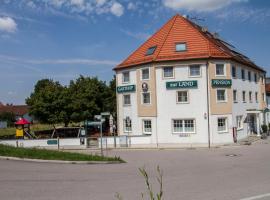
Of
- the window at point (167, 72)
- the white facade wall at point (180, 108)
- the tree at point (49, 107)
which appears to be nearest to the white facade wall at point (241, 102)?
the white facade wall at point (180, 108)

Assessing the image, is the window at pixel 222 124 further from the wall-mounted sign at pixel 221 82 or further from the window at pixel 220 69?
the window at pixel 220 69

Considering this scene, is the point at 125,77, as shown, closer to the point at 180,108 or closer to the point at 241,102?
the point at 180,108

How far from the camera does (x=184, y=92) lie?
113 feet

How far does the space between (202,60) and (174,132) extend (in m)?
6.90

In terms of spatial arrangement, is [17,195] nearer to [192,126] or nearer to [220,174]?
[220,174]

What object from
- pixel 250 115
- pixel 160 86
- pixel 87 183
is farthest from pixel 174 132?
pixel 87 183

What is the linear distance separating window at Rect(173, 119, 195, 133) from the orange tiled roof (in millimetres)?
5591

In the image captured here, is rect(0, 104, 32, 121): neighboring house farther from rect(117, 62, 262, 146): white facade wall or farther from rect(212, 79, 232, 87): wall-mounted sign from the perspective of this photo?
rect(212, 79, 232, 87): wall-mounted sign

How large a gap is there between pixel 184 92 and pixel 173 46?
454cm

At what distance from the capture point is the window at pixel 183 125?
1345 inches

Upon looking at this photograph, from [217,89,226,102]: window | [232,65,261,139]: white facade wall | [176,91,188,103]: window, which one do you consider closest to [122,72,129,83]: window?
[176,91,188,103]: window

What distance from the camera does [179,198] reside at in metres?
9.84

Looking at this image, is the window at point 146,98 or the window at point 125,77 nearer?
the window at point 146,98

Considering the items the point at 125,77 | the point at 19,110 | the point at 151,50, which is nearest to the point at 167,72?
the point at 151,50
